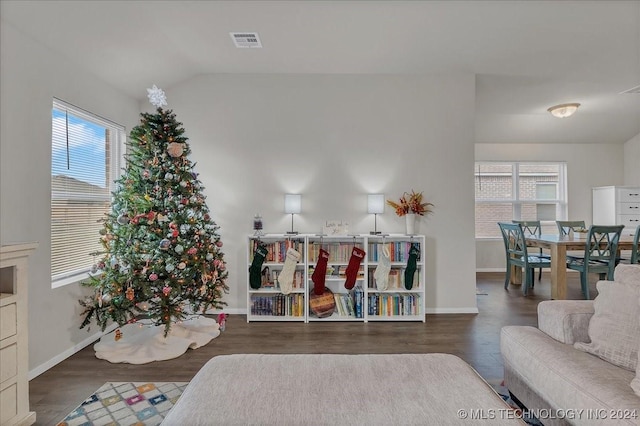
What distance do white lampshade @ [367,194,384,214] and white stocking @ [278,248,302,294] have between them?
1.01m

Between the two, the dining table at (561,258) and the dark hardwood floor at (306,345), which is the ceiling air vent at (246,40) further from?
the dining table at (561,258)

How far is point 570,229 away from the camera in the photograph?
526 centimetres

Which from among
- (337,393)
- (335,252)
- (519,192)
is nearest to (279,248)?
(335,252)

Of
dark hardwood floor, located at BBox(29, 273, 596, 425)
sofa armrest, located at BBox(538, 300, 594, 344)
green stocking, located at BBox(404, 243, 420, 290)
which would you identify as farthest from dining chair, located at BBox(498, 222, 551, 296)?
sofa armrest, located at BBox(538, 300, 594, 344)

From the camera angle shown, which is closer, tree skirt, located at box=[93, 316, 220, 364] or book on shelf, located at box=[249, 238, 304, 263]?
tree skirt, located at box=[93, 316, 220, 364]

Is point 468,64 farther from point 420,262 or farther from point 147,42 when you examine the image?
point 147,42

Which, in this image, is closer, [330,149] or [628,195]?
[330,149]

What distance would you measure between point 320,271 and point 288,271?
0.35 meters

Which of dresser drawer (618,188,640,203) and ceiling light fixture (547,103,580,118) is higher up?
ceiling light fixture (547,103,580,118)

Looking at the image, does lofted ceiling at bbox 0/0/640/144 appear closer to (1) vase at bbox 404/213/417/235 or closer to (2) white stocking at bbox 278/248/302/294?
(1) vase at bbox 404/213/417/235

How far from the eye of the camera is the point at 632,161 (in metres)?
6.29

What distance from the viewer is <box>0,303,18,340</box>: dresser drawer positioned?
1.81 metres

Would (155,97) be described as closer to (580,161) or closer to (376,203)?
(376,203)

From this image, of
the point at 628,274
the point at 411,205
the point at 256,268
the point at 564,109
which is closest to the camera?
the point at 628,274
